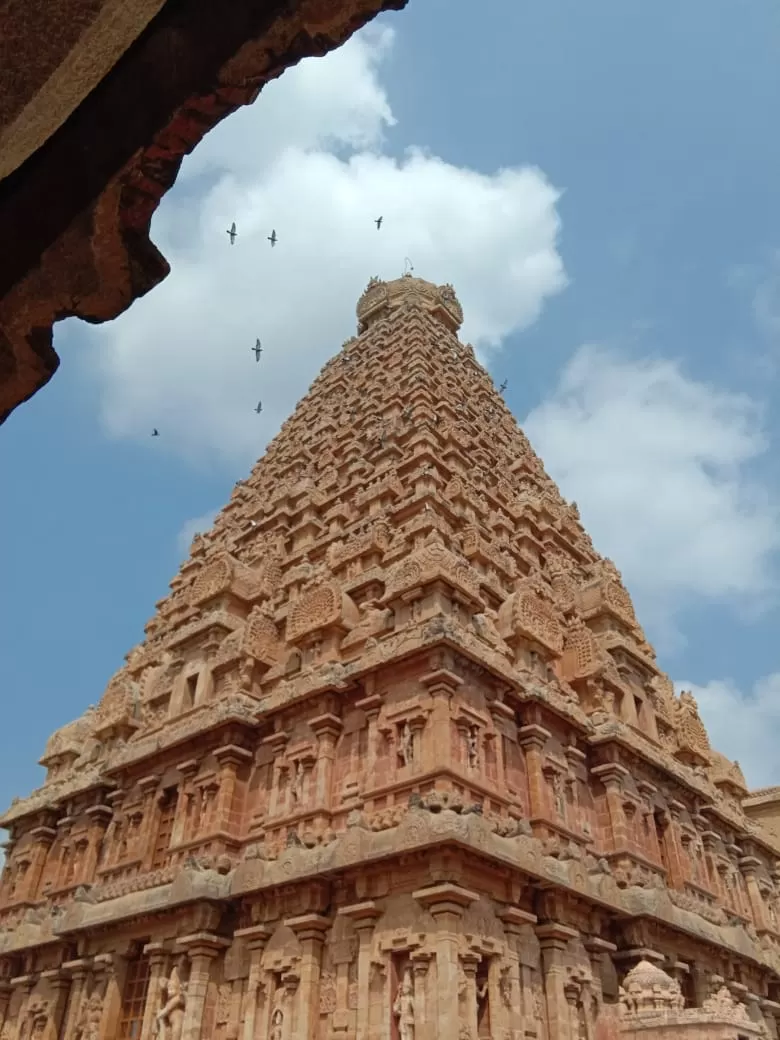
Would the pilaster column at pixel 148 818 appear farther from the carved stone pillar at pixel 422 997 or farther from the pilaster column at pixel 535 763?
the pilaster column at pixel 535 763

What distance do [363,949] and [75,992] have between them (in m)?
8.60

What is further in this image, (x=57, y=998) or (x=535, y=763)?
(x=57, y=998)

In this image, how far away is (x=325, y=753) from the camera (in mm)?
16859

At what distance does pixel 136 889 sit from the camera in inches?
698

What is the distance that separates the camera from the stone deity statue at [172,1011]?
15266 millimetres

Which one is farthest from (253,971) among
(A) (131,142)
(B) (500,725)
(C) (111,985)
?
(A) (131,142)

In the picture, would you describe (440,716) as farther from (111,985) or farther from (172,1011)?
(111,985)

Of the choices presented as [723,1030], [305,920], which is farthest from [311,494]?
[723,1030]

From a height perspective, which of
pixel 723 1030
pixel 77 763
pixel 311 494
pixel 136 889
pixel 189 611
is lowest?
pixel 723 1030

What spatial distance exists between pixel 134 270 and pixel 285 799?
1567 centimetres

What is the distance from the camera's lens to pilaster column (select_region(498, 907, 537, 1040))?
514 inches

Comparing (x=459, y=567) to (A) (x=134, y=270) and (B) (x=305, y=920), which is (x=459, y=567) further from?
(A) (x=134, y=270)

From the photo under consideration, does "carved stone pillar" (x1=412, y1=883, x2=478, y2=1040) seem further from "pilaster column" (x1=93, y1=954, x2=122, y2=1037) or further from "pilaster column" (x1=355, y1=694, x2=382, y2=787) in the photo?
"pilaster column" (x1=93, y1=954, x2=122, y2=1037)

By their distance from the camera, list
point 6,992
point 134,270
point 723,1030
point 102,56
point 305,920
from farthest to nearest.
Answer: point 6,992 → point 305,920 → point 723,1030 → point 134,270 → point 102,56
